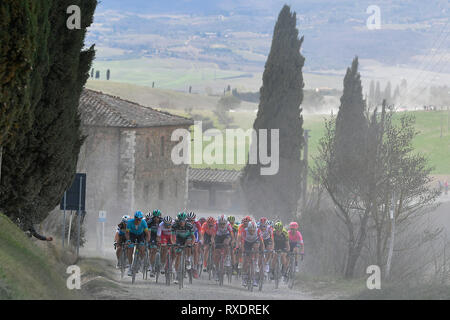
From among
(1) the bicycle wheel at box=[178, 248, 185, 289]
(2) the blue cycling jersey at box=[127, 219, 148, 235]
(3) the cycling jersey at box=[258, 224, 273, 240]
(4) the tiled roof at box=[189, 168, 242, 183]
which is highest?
(2) the blue cycling jersey at box=[127, 219, 148, 235]

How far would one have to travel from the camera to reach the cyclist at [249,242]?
2216 cm

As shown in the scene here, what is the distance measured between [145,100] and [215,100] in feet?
105

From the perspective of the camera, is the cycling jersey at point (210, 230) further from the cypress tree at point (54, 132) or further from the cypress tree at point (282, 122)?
the cypress tree at point (282, 122)

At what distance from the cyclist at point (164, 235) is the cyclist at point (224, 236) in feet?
6.21

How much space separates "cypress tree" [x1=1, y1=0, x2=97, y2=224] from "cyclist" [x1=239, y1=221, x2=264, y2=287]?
15.0ft

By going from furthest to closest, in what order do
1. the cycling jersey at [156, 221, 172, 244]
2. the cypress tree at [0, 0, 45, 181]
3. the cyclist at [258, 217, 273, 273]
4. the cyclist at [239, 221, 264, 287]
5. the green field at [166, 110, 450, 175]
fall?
the green field at [166, 110, 450, 175], the cyclist at [258, 217, 273, 273], the cyclist at [239, 221, 264, 287], the cycling jersey at [156, 221, 172, 244], the cypress tree at [0, 0, 45, 181]

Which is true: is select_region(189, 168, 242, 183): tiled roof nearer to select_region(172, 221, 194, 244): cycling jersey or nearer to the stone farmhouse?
the stone farmhouse

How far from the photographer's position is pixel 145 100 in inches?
6014

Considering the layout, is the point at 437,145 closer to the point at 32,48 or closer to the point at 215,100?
the point at 215,100

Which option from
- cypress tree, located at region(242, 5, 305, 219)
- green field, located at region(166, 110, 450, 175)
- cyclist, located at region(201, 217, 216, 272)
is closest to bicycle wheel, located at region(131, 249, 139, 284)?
cyclist, located at region(201, 217, 216, 272)

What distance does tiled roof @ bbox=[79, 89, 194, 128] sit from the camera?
5275cm

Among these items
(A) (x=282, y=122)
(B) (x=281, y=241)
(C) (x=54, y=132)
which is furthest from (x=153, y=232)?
(A) (x=282, y=122)

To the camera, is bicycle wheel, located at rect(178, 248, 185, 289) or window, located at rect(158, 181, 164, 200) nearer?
bicycle wheel, located at rect(178, 248, 185, 289)
